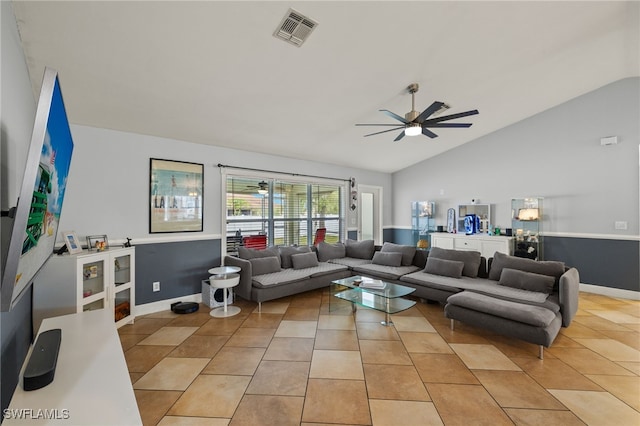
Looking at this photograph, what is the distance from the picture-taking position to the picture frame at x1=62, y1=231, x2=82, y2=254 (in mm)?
2920

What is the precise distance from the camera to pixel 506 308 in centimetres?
275

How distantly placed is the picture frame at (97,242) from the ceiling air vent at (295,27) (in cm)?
299

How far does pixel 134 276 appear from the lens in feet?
11.5

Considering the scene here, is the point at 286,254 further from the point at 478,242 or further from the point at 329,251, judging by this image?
the point at 478,242

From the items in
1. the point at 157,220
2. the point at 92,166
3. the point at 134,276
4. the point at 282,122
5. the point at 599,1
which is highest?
the point at 599,1

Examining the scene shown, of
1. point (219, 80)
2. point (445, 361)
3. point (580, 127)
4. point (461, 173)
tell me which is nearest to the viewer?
point (445, 361)

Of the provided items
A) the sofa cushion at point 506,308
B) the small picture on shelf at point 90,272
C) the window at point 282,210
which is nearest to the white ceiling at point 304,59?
the window at point 282,210

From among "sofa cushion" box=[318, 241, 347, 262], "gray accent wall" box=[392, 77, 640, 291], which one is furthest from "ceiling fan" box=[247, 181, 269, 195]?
"gray accent wall" box=[392, 77, 640, 291]

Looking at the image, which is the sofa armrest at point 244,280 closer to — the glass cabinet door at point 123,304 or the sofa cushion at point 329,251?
the glass cabinet door at point 123,304

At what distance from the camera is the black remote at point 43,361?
116 cm

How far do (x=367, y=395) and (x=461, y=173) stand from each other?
5538 mm

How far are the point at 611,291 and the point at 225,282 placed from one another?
5.99 meters

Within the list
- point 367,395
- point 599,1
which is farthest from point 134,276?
point 599,1

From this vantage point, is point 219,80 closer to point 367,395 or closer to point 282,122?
point 282,122
